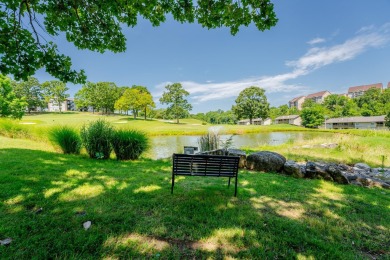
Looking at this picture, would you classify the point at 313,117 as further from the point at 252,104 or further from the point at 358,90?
the point at 358,90

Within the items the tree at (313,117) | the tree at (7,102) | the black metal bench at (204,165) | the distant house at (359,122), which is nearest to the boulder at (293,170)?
the black metal bench at (204,165)

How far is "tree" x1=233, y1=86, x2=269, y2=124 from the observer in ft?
183

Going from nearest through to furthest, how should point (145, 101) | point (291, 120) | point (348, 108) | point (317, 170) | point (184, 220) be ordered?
1. point (184, 220)
2. point (317, 170)
3. point (145, 101)
4. point (348, 108)
5. point (291, 120)

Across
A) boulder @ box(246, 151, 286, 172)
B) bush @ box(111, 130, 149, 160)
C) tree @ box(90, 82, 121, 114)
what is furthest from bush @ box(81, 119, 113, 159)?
tree @ box(90, 82, 121, 114)

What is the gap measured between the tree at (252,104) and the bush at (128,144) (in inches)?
2033

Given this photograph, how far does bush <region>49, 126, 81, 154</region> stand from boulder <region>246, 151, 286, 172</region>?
7330 mm

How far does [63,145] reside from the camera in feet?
27.5

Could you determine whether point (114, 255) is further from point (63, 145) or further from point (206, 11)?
point (63, 145)

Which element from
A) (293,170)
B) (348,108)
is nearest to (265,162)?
(293,170)

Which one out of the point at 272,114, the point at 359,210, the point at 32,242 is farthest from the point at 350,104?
the point at 32,242

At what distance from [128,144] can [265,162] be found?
221 inches

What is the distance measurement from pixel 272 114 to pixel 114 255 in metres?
94.9

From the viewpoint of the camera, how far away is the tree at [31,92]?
56.0 m

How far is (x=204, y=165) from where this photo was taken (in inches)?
154
